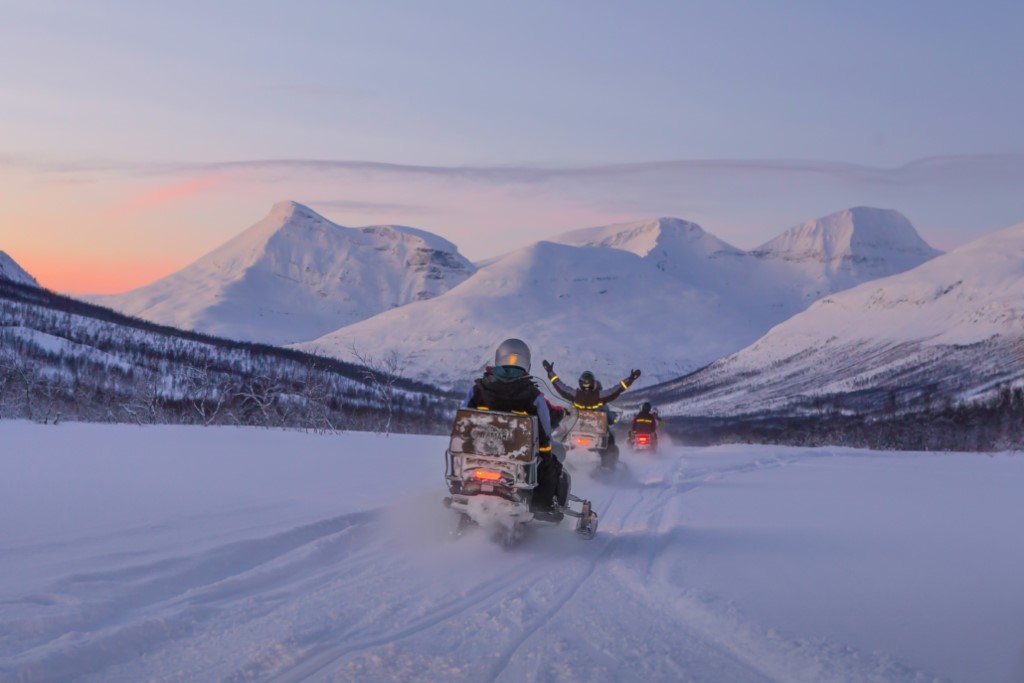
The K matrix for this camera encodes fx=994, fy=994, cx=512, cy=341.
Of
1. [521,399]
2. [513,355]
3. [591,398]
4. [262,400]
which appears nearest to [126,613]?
[521,399]

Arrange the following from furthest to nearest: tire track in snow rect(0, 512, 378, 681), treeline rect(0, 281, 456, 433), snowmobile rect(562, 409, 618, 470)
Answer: treeline rect(0, 281, 456, 433) → snowmobile rect(562, 409, 618, 470) → tire track in snow rect(0, 512, 378, 681)

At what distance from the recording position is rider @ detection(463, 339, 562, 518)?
11266 millimetres

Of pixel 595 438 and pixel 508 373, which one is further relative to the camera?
pixel 595 438

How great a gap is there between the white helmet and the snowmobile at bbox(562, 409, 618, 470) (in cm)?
755

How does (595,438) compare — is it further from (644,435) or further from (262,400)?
(262,400)

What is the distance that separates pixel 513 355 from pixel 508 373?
0.72 ft

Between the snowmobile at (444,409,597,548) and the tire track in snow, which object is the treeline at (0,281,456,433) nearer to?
the snowmobile at (444,409,597,548)

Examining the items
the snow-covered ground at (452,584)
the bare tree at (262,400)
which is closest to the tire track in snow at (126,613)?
the snow-covered ground at (452,584)

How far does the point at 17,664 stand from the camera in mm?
5602

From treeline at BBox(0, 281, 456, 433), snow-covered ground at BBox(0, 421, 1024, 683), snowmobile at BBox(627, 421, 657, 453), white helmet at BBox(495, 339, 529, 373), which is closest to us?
snow-covered ground at BBox(0, 421, 1024, 683)

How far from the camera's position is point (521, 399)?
36.9ft

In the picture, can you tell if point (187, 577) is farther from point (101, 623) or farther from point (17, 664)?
point (17, 664)

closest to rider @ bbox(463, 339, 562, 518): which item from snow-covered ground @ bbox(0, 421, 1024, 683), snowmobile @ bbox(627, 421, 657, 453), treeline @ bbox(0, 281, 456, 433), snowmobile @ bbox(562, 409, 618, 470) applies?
snow-covered ground @ bbox(0, 421, 1024, 683)

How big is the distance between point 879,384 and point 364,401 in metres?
117
